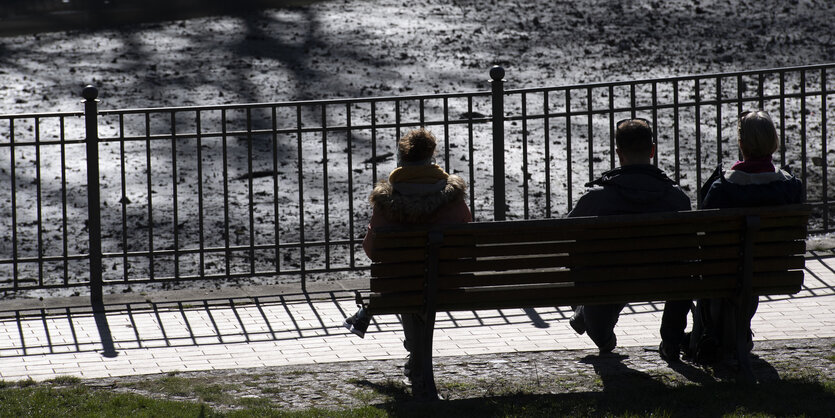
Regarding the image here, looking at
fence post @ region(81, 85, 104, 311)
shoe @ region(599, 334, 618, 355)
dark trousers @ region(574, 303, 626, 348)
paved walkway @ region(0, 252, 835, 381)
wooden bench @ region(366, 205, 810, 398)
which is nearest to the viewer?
wooden bench @ region(366, 205, 810, 398)

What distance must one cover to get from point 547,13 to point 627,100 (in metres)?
6.28

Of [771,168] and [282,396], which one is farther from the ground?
[771,168]

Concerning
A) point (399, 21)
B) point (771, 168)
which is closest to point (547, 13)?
point (399, 21)

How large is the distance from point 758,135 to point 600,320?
1.20 m

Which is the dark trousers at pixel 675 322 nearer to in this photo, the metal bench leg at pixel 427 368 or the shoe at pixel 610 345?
the shoe at pixel 610 345

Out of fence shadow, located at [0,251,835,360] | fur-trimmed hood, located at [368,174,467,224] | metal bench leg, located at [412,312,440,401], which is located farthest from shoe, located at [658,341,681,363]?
fur-trimmed hood, located at [368,174,467,224]

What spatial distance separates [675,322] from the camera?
20.2 ft

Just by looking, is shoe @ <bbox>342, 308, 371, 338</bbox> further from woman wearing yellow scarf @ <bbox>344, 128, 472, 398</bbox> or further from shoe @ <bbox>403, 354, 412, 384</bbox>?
woman wearing yellow scarf @ <bbox>344, 128, 472, 398</bbox>

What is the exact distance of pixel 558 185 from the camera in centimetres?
1201

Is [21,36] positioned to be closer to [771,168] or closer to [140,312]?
[140,312]

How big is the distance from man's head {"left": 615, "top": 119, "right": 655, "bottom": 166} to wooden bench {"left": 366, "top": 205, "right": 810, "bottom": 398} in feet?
1.39

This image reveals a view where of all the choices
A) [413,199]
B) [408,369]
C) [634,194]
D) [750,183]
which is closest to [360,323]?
[408,369]

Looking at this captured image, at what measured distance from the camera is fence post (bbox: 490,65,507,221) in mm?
8016

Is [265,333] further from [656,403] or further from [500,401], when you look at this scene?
[656,403]
